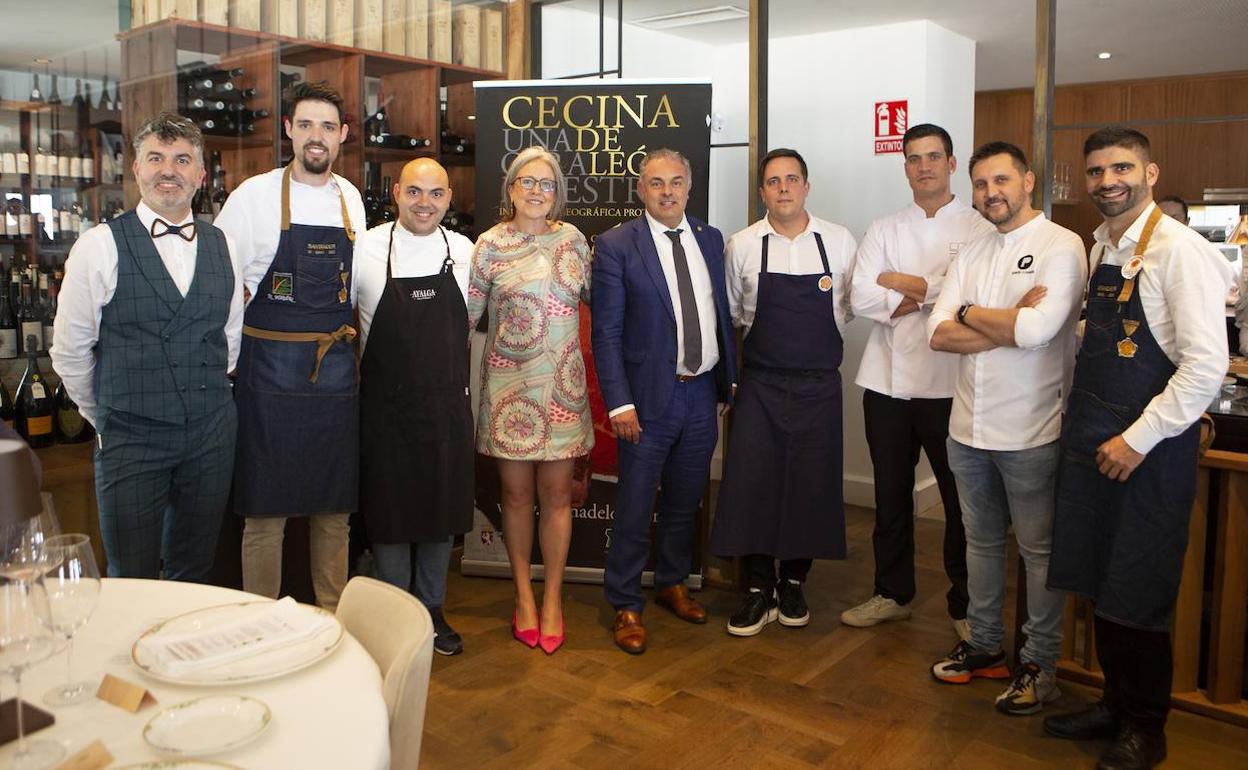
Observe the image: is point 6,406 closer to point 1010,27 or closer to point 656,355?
point 656,355

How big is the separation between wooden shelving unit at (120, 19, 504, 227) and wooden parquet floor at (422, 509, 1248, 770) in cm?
209

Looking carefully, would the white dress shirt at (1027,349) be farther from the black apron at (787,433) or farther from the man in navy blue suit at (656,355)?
the man in navy blue suit at (656,355)

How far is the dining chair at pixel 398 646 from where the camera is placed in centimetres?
147

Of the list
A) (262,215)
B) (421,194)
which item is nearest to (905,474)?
(421,194)

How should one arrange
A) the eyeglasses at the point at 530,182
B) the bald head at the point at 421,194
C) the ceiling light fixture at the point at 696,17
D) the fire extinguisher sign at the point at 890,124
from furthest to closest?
1. the fire extinguisher sign at the point at 890,124
2. the ceiling light fixture at the point at 696,17
3. the eyeglasses at the point at 530,182
4. the bald head at the point at 421,194

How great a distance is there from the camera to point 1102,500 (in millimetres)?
2703

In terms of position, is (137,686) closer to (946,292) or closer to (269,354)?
(269,354)

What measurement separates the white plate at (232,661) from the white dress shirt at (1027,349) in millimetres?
2018

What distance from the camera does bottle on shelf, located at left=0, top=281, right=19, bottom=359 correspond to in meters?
3.76

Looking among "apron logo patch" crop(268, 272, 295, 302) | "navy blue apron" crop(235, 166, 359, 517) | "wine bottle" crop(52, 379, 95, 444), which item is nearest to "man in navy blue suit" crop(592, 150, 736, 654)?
"navy blue apron" crop(235, 166, 359, 517)

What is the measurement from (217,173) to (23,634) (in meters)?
3.40

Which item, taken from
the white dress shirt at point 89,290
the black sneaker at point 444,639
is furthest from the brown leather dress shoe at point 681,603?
the white dress shirt at point 89,290

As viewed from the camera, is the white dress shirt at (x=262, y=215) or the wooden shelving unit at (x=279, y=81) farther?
the wooden shelving unit at (x=279, y=81)

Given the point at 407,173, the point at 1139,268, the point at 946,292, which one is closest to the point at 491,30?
the point at 407,173
